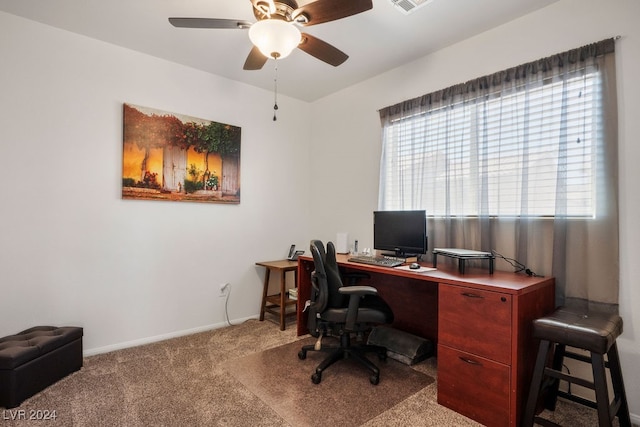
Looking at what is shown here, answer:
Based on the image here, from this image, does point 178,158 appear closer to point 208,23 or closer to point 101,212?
point 101,212

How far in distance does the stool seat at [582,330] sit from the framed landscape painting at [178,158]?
2858 mm

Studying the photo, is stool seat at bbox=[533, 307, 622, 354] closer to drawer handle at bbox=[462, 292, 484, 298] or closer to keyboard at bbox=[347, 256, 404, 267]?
drawer handle at bbox=[462, 292, 484, 298]

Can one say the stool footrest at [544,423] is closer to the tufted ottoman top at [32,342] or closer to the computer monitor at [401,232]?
the computer monitor at [401,232]

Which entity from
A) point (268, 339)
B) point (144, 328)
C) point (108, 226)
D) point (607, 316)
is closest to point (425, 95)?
point (607, 316)

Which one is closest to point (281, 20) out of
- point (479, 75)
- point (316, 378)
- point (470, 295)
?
point (479, 75)

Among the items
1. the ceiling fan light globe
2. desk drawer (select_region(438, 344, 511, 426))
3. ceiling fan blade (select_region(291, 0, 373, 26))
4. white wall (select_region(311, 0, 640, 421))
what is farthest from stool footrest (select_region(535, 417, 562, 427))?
the ceiling fan light globe

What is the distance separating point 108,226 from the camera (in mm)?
2750

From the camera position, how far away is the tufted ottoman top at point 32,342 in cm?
190

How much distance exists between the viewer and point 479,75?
2.55 metres

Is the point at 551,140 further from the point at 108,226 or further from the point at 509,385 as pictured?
the point at 108,226

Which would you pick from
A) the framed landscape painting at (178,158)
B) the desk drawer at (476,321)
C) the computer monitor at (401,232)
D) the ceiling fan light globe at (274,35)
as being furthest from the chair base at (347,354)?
the ceiling fan light globe at (274,35)

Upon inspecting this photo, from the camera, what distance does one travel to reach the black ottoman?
1.89 metres

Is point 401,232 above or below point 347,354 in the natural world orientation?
above

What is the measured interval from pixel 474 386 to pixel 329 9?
225cm
